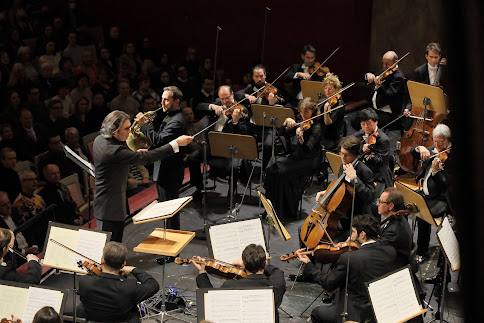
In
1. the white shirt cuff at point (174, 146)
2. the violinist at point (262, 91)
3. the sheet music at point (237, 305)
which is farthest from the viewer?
the violinist at point (262, 91)

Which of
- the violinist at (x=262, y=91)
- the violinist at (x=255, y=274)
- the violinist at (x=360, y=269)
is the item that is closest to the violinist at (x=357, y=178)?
the violinist at (x=360, y=269)

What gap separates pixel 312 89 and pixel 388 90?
98 centimetres

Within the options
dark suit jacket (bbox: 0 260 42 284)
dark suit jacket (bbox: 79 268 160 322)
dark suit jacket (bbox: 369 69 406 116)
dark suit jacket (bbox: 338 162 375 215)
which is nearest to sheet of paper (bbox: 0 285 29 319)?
dark suit jacket (bbox: 0 260 42 284)

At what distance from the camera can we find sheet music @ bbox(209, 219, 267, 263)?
196 inches

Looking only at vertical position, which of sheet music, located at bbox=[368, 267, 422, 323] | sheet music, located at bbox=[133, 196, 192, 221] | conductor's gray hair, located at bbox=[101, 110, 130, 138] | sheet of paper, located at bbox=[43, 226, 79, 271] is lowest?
sheet music, located at bbox=[368, 267, 422, 323]

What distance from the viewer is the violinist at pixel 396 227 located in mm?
4918

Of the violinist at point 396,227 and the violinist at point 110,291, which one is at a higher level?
the violinist at point 396,227

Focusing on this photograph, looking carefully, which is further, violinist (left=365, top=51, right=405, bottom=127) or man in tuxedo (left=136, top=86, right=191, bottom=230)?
violinist (left=365, top=51, right=405, bottom=127)

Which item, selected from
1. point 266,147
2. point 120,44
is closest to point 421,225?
point 266,147

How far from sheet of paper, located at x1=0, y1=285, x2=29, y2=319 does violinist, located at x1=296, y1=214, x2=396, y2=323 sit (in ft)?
6.50

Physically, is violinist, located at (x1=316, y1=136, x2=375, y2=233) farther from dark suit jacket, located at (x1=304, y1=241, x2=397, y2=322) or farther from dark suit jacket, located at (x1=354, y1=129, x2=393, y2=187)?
dark suit jacket, located at (x1=304, y1=241, x2=397, y2=322)

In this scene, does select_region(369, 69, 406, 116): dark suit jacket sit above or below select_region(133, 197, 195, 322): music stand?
above

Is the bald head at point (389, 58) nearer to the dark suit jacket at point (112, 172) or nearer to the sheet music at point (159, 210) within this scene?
the dark suit jacket at point (112, 172)

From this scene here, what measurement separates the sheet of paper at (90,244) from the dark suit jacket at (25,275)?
285 millimetres
